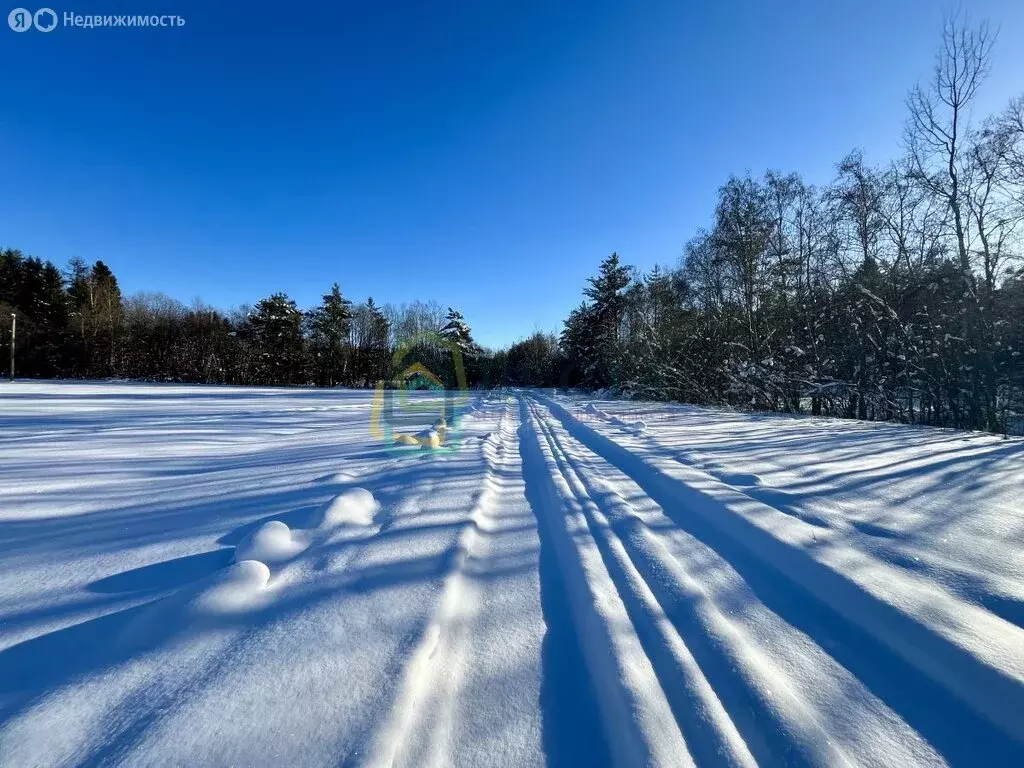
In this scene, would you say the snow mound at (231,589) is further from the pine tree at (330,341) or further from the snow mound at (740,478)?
the pine tree at (330,341)

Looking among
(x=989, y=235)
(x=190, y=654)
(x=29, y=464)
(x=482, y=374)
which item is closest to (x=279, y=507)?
(x=190, y=654)

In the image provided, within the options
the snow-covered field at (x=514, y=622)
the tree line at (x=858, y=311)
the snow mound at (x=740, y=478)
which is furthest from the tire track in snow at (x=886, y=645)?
the tree line at (x=858, y=311)

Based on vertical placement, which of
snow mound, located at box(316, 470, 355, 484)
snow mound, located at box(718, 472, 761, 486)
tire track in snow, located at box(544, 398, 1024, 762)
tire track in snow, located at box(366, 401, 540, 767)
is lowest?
tire track in snow, located at box(544, 398, 1024, 762)

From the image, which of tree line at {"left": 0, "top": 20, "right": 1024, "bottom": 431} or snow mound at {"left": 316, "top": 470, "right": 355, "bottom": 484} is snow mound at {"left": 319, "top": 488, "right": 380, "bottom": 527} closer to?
snow mound at {"left": 316, "top": 470, "right": 355, "bottom": 484}

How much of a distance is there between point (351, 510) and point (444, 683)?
190 cm

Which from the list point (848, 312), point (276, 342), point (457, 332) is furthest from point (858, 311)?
point (276, 342)

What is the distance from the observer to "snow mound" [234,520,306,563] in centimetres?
237

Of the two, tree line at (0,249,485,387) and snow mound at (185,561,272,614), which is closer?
snow mound at (185,561,272,614)

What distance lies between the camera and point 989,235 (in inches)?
421

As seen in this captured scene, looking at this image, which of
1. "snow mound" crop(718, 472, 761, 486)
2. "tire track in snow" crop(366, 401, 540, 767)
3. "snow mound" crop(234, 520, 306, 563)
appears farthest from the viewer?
"snow mound" crop(718, 472, 761, 486)

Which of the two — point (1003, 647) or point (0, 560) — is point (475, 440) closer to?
point (0, 560)

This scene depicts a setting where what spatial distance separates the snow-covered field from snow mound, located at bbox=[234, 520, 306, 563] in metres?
0.01

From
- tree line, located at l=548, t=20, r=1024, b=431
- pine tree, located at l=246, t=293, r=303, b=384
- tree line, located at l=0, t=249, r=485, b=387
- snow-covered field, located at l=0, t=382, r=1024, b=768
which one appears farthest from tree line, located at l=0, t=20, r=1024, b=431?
pine tree, located at l=246, t=293, r=303, b=384

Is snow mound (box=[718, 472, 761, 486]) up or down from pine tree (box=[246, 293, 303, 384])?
down
